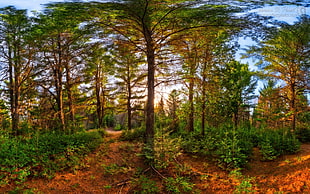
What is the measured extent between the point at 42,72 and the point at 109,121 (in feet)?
60.0

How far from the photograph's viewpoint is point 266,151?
8531mm

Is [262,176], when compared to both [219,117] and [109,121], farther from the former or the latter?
[109,121]

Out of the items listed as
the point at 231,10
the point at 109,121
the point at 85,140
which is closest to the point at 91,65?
the point at 85,140

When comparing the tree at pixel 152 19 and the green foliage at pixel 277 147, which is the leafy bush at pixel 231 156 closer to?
the green foliage at pixel 277 147

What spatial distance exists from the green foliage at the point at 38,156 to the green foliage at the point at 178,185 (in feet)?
11.7

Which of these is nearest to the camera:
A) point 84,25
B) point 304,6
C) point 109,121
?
point 304,6

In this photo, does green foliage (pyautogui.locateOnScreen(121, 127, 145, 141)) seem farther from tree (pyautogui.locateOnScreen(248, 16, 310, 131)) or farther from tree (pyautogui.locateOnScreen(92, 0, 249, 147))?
tree (pyautogui.locateOnScreen(248, 16, 310, 131))

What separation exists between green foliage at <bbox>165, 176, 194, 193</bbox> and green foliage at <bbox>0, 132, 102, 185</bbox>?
11.7 ft

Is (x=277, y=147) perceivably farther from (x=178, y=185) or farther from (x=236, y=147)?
(x=178, y=185)

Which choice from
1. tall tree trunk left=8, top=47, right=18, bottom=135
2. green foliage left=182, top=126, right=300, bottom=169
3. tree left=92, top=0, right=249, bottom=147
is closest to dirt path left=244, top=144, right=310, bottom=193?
green foliage left=182, top=126, right=300, bottom=169

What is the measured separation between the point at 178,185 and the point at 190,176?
76 cm

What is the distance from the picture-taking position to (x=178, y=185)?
6.43 metres

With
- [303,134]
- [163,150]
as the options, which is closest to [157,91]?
[163,150]

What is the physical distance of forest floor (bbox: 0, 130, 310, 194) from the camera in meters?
5.85
